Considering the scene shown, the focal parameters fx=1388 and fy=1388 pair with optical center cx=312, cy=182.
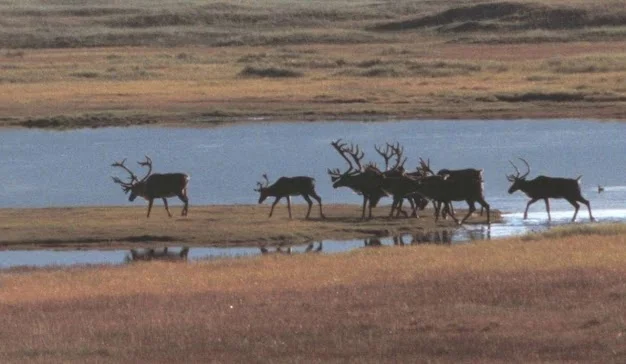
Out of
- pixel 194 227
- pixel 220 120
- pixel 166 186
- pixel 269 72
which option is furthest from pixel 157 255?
pixel 269 72

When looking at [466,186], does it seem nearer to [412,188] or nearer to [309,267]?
[412,188]

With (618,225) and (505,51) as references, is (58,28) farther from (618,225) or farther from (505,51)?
(618,225)

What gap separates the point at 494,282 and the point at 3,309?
18.2 ft

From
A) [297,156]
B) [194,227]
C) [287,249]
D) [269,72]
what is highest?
[269,72]

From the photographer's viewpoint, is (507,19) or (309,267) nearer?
(309,267)

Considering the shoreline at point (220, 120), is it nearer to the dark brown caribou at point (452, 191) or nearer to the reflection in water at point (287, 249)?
the dark brown caribou at point (452, 191)

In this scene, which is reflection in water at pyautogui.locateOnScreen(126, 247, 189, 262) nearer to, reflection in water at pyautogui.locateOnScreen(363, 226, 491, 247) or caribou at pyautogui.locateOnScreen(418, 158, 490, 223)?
reflection in water at pyautogui.locateOnScreen(363, 226, 491, 247)

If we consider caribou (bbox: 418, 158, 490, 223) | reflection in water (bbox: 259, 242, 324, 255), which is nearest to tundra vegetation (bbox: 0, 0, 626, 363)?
reflection in water (bbox: 259, 242, 324, 255)

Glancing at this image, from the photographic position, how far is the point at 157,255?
23344mm

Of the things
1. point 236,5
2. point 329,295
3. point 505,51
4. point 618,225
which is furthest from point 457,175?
point 236,5

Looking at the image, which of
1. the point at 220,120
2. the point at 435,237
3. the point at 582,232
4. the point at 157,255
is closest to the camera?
the point at 582,232

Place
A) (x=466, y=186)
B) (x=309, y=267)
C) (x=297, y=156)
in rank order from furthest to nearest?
(x=297, y=156) → (x=466, y=186) → (x=309, y=267)

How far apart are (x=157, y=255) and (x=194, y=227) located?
230cm

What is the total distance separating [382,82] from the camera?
60906 mm
